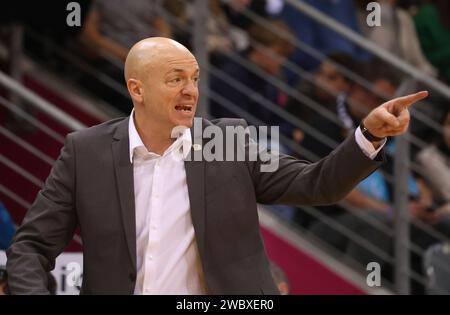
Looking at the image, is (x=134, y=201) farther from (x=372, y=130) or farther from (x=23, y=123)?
(x=23, y=123)

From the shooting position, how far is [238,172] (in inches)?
136

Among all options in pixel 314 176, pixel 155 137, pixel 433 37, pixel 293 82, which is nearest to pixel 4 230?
pixel 155 137

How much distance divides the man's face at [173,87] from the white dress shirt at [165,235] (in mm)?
94

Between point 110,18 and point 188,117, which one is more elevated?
point 110,18

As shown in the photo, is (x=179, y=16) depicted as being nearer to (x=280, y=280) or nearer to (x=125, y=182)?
(x=280, y=280)

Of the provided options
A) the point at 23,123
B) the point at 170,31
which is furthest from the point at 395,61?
the point at 23,123

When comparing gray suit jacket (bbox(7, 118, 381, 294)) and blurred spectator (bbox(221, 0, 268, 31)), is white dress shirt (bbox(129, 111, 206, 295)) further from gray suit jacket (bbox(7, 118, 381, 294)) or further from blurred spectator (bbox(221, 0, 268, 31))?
blurred spectator (bbox(221, 0, 268, 31))

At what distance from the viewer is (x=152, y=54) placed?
342 centimetres

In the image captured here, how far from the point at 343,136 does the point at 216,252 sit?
3022mm

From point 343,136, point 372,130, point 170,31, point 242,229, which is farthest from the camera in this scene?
point 170,31

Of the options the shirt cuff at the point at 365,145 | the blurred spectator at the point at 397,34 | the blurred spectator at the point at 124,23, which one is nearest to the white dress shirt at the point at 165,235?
the shirt cuff at the point at 365,145

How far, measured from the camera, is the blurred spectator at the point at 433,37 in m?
7.61

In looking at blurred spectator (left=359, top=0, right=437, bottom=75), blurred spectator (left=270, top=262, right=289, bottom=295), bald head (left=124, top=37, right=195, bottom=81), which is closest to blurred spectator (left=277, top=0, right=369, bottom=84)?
blurred spectator (left=359, top=0, right=437, bottom=75)

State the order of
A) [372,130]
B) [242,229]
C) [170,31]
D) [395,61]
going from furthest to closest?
1. [170,31]
2. [395,61]
3. [242,229]
4. [372,130]
